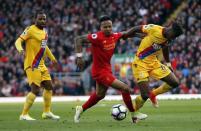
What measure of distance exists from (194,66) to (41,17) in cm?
1999

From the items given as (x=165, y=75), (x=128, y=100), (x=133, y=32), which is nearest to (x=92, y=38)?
(x=133, y=32)

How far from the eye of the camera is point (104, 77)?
1639cm

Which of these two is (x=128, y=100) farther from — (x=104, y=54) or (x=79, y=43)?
(x=79, y=43)

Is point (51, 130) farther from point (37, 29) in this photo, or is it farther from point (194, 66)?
point (194, 66)

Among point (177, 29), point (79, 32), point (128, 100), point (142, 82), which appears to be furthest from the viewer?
point (79, 32)

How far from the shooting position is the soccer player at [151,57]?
17672 mm

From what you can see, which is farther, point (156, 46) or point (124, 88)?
point (156, 46)

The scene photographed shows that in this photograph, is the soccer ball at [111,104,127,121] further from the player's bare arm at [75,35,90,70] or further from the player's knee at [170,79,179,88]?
the player's knee at [170,79,179,88]

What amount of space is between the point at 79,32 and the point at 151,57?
2449 cm

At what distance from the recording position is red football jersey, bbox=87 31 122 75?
1633 cm

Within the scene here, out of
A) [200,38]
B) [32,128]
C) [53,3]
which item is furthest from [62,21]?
[32,128]

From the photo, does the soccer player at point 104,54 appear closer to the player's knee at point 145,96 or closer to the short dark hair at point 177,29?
the player's knee at point 145,96

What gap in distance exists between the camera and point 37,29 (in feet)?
60.9

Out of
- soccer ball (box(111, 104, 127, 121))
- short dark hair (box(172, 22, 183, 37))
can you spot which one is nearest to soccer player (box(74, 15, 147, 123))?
soccer ball (box(111, 104, 127, 121))
